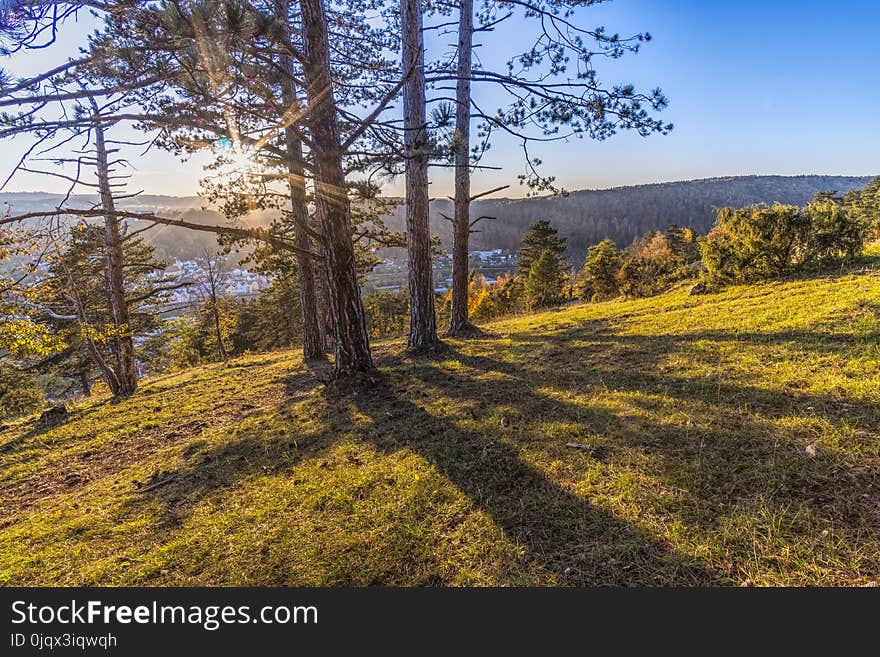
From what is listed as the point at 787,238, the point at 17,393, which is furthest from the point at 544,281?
the point at 17,393

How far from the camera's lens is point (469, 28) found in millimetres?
8156

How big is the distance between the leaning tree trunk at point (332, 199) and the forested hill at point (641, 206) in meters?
103

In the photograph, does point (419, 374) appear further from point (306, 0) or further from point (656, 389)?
point (306, 0)

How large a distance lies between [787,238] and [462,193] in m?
7.94

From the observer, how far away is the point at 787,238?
8586 millimetres

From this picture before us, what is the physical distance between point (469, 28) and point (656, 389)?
29.0 feet

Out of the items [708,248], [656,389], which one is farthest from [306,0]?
[708,248]

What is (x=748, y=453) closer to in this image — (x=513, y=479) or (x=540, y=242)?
(x=513, y=479)

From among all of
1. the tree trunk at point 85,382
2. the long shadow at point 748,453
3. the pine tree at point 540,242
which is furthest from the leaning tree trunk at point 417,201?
the pine tree at point 540,242

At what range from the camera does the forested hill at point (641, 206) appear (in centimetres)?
10806

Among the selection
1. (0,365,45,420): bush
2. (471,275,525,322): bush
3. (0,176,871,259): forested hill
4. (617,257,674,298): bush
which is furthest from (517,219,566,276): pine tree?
(0,176,871,259): forested hill

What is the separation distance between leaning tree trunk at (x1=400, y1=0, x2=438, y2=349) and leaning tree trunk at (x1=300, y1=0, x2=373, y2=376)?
6.11 feet

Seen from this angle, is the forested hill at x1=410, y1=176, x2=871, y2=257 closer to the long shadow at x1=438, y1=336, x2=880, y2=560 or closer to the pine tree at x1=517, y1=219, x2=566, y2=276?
the pine tree at x1=517, y1=219, x2=566, y2=276

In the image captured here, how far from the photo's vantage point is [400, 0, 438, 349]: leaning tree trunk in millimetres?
6629
